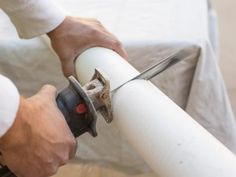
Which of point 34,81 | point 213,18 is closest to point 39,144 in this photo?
point 34,81

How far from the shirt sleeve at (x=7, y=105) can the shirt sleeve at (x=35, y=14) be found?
22cm

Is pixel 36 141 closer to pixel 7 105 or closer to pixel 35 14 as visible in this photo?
pixel 7 105

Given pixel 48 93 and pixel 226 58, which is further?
pixel 226 58

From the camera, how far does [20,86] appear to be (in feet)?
2.77

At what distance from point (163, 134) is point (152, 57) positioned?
329 millimetres

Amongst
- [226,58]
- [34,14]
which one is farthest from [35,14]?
[226,58]

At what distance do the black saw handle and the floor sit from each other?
0.64 metres

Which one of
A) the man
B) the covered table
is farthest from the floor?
the man

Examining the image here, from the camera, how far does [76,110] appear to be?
52 cm

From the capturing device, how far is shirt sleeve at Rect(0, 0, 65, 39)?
27.1 inches

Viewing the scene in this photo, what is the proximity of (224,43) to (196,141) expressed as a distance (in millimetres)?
1645

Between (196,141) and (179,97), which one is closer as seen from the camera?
(196,141)

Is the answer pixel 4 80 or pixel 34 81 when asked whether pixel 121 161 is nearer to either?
pixel 34 81

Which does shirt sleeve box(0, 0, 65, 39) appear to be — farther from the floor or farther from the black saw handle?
the floor
